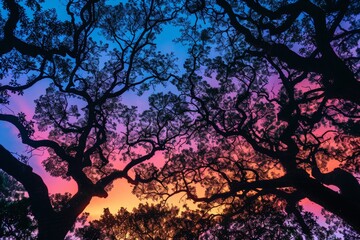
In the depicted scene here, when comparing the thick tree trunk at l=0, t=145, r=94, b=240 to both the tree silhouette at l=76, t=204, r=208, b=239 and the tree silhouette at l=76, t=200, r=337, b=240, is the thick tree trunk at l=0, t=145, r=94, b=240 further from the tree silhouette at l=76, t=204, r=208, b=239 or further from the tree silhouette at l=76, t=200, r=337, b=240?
the tree silhouette at l=76, t=204, r=208, b=239

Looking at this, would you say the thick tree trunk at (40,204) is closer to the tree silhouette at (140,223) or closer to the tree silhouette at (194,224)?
the tree silhouette at (194,224)

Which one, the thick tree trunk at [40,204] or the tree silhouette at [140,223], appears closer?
the thick tree trunk at [40,204]

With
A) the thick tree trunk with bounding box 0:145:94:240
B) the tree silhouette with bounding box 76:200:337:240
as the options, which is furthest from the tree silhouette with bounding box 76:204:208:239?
the thick tree trunk with bounding box 0:145:94:240

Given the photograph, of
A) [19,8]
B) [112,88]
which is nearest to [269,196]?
[112,88]

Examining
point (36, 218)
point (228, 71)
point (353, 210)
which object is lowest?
point (36, 218)

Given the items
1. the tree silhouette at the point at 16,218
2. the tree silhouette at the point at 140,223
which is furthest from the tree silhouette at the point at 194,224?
the tree silhouette at the point at 16,218

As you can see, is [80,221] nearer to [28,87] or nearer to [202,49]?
[28,87]

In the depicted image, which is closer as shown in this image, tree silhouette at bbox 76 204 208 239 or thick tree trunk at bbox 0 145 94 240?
thick tree trunk at bbox 0 145 94 240

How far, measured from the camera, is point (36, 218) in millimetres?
11859

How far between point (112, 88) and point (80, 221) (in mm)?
8837

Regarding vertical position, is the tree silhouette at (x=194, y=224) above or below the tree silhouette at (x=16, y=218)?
above

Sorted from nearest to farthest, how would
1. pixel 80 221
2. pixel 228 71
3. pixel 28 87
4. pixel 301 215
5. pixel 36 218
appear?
pixel 36 218 < pixel 301 215 < pixel 28 87 < pixel 228 71 < pixel 80 221

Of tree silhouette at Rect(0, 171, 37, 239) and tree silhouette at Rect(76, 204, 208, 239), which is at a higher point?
tree silhouette at Rect(76, 204, 208, 239)

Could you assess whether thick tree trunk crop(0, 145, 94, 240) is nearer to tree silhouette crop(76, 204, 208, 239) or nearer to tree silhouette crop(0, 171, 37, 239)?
tree silhouette crop(0, 171, 37, 239)
